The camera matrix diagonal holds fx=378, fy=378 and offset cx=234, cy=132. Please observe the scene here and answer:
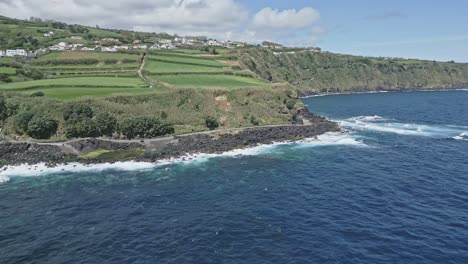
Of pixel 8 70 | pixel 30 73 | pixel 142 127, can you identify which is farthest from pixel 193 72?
pixel 8 70

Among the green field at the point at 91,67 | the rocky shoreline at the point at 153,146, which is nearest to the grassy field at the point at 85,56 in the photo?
the green field at the point at 91,67

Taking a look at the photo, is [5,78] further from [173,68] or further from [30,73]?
[173,68]

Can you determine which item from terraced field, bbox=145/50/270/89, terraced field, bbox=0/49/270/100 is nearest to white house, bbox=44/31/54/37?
terraced field, bbox=0/49/270/100

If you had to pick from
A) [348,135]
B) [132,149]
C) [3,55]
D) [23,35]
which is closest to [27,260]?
[132,149]

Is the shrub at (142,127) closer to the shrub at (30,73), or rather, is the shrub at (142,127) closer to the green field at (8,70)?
the shrub at (30,73)

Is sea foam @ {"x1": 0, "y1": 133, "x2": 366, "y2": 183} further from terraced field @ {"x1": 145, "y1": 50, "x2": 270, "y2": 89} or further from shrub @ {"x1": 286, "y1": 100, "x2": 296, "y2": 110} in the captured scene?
terraced field @ {"x1": 145, "y1": 50, "x2": 270, "y2": 89}
